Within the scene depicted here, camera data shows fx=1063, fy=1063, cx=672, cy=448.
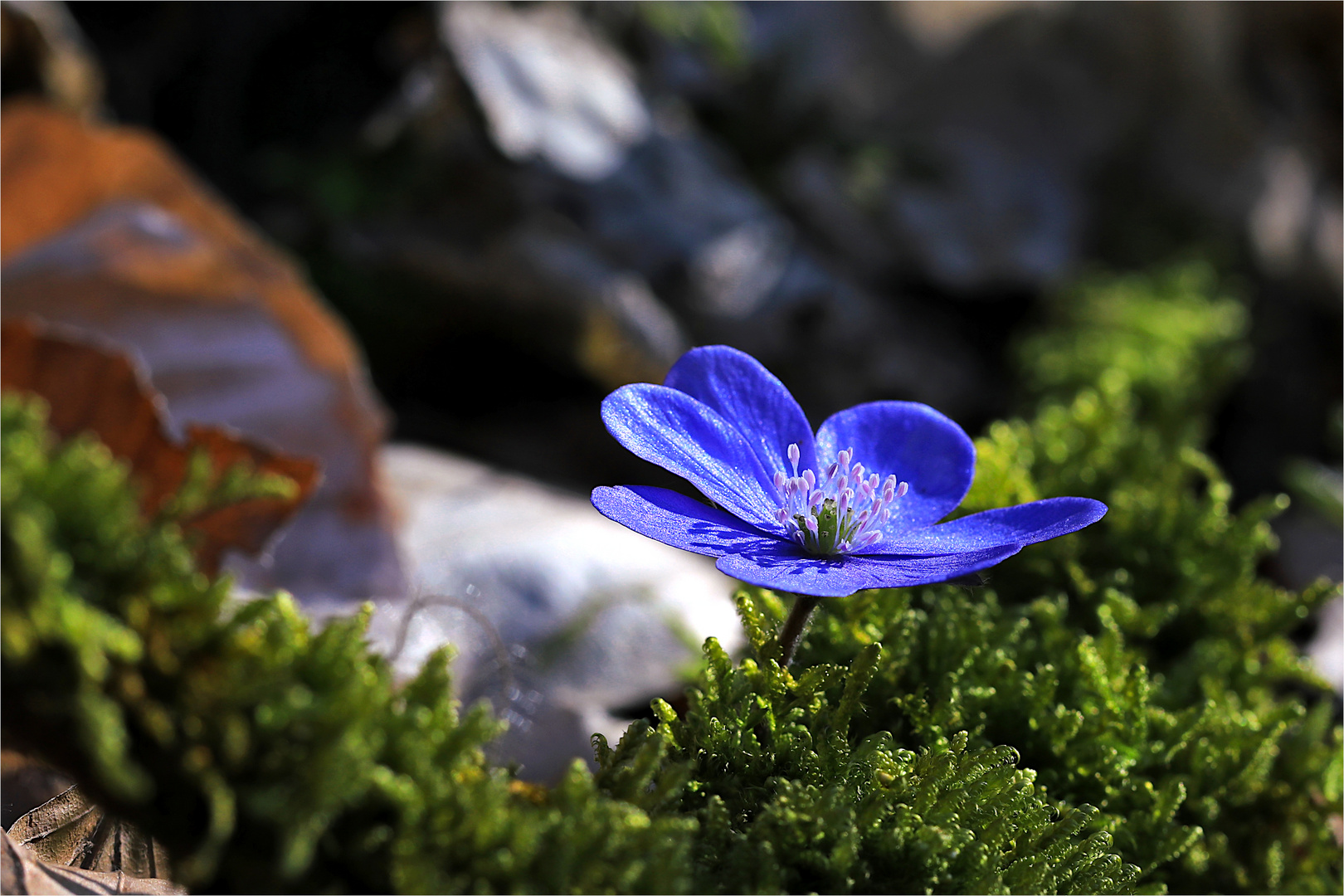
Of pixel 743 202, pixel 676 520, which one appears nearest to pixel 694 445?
pixel 676 520

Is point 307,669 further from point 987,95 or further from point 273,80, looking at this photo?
point 987,95

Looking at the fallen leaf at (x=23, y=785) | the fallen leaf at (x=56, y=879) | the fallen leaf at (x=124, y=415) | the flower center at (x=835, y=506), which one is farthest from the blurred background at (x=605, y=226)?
the fallen leaf at (x=56, y=879)

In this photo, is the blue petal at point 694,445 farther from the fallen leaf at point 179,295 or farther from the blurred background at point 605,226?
the fallen leaf at point 179,295

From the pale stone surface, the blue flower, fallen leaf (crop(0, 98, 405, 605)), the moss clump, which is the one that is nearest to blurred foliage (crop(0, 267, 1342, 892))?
the moss clump

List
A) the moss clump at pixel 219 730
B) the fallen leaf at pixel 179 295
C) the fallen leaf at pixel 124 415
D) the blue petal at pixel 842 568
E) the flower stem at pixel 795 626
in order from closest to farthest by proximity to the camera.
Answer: the moss clump at pixel 219 730, the blue petal at pixel 842 568, the flower stem at pixel 795 626, the fallen leaf at pixel 124 415, the fallen leaf at pixel 179 295

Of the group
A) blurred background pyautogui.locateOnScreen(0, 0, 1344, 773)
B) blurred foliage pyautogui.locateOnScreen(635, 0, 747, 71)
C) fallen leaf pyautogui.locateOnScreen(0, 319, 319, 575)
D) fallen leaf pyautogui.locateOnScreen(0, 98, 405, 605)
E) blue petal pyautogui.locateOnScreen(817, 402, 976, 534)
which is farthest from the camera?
blurred foliage pyautogui.locateOnScreen(635, 0, 747, 71)

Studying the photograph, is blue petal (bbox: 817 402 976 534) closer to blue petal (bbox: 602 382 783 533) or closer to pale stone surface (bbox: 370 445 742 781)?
blue petal (bbox: 602 382 783 533)
